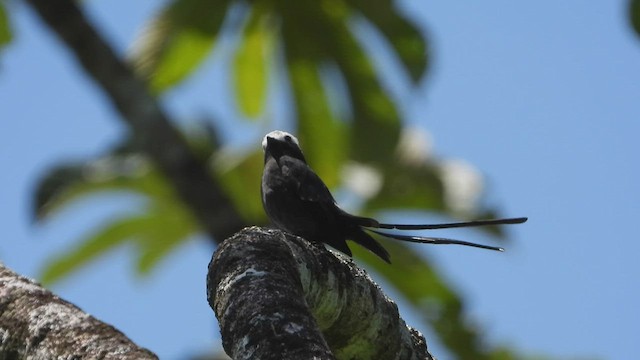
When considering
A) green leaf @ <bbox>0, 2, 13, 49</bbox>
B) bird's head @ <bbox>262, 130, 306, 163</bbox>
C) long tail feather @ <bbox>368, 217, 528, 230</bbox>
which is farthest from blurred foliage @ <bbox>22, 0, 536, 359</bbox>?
long tail feather @ <bbox>368, 217, 528, 230</bbox>

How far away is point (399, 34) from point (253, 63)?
6.46ft

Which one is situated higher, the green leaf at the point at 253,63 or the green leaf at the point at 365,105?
the green leaf at the point at 253,63

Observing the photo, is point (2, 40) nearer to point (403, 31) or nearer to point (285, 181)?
point (403, 31)

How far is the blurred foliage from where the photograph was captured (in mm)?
11523

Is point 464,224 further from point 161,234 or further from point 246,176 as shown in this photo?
point 161,234

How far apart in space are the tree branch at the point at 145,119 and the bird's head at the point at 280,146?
14.4 ft

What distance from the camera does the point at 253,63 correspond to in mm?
12711

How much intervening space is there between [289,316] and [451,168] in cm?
1126

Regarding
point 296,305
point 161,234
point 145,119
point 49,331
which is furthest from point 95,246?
point 296,305

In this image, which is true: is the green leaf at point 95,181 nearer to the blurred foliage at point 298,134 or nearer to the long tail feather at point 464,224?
the blurred foliage at point 298,134

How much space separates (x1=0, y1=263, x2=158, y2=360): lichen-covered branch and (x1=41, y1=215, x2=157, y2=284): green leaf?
10.5m

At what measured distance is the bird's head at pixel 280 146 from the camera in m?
5.43

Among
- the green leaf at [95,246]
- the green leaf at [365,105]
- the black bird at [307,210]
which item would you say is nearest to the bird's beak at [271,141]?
the black bird at [307,210]

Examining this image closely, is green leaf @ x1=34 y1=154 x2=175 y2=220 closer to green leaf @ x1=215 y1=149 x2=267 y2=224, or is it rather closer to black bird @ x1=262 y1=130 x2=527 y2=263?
green leaf @ x1=215 y1=149 x2=267 y2=224
